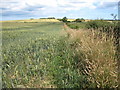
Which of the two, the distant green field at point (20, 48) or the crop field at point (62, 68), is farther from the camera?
the distant green field at point (20, 48)

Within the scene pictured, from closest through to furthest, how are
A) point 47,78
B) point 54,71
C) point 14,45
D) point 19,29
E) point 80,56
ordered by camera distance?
1. point 47,78
2. point 54,71
3. point 80,56
4. point 14,45
5. point 19,29

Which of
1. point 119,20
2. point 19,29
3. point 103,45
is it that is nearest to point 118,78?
point 103,45

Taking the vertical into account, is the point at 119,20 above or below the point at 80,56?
above

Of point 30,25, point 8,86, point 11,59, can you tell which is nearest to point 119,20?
point 30,25

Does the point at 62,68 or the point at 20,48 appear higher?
the point at 20,48

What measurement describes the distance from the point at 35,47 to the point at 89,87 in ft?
10.2

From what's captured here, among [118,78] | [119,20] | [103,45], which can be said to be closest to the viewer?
[118,78]

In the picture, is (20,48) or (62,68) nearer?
(62,68)

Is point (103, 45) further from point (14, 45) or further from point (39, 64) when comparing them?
point (14, 45)

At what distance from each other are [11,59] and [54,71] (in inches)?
53.7

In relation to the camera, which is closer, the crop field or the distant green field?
the crop field

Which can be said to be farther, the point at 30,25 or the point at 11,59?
the point at 30,25

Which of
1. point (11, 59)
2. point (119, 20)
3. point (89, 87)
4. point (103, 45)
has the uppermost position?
point (119, 20)

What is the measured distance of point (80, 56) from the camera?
4961 mm
